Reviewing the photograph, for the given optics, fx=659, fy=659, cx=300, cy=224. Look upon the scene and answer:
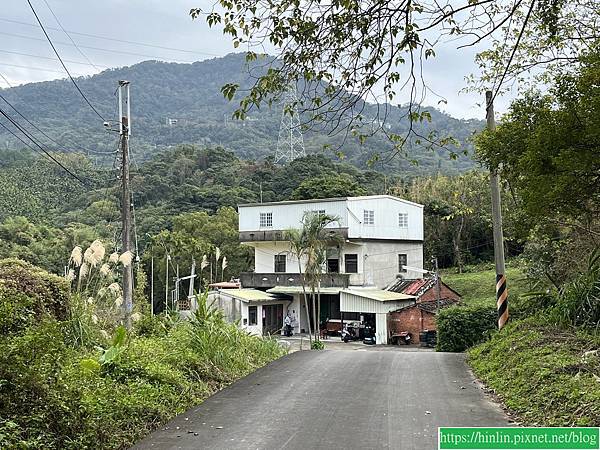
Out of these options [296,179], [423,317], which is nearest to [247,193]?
[296,179]

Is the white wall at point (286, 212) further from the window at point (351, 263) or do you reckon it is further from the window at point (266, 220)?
the window at point (351, 263)

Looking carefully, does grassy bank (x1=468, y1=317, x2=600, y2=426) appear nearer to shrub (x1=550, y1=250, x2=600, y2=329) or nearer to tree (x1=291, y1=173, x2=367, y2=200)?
shrub (x1=550, y1=250, x2=600, y2=329)

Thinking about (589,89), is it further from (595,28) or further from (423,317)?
(423,317)

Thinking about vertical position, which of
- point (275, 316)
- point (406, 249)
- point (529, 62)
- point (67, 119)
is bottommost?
point (275, 316)

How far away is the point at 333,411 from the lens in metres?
7.74

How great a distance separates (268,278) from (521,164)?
2857cm

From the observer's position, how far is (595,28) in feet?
34.0

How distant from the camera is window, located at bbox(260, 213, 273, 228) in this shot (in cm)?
3875

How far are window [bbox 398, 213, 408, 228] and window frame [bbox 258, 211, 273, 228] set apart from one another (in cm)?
753

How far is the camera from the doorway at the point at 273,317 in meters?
37.3

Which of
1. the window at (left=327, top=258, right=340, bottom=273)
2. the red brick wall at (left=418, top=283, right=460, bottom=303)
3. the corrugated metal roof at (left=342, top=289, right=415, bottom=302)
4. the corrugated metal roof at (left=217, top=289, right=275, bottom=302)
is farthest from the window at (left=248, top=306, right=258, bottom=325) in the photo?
the red brick wall at (left=418, top=283, right=460, bottom=303)

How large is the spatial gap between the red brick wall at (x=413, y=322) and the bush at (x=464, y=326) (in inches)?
534

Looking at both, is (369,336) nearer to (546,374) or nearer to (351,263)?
(351,263)

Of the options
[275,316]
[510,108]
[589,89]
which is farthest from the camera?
[275,316]
